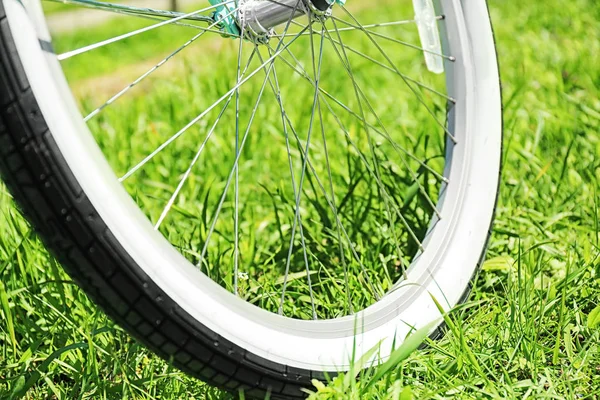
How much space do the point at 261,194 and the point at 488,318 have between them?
94 cm

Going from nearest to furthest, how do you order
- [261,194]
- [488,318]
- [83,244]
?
[83,244] → [488,318] → [261,194]

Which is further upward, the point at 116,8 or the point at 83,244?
the point at 116,8

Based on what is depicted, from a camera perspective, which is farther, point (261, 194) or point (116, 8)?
point (261, 194)

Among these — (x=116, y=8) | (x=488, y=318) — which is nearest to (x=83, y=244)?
(x=116, y=8)

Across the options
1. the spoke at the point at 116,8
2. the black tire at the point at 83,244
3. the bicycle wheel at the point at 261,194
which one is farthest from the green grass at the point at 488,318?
the spoke at the point at 116,8

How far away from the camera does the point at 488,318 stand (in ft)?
5.39

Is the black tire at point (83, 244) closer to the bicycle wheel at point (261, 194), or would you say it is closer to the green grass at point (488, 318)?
the bicycle wheel at point (261, 194)

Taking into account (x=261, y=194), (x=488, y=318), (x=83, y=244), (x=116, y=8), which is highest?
(x=116, y=8)

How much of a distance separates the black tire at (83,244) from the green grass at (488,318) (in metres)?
0.22

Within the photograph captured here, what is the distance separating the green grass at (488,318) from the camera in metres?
1.46

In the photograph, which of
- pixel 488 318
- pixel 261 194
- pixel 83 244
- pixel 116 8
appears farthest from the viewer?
pixel 261 194

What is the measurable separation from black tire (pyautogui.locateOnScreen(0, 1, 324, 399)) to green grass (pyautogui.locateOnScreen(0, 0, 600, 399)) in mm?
217

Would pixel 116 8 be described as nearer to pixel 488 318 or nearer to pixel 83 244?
pixel 83 244

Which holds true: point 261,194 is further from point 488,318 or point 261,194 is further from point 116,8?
point 116,8
